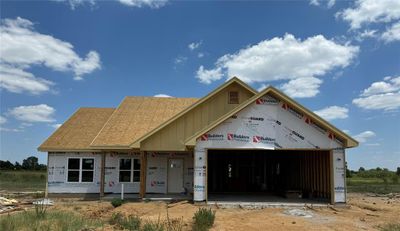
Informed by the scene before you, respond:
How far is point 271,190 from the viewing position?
2839 centimetres

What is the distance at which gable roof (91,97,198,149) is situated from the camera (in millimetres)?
23438

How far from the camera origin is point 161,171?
81.3 feet

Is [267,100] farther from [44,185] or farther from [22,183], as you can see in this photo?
[22,183]

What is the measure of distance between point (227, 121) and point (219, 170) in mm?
8914

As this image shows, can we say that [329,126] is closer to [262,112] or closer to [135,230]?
[262,112]

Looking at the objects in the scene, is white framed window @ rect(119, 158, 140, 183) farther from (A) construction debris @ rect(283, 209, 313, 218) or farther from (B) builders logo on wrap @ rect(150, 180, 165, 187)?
(A) construction debris @ rect(283, 209, 313, 218)

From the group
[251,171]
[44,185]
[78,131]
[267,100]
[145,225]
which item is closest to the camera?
[145,225]

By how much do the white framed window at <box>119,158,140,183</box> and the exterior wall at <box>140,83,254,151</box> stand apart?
3.80 metres

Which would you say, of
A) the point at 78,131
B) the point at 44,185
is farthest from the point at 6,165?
the point at 78,131

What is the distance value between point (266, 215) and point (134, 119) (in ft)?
42.4

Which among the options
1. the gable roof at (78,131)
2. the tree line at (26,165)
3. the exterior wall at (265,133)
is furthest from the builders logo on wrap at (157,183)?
the tree line at (26,165)

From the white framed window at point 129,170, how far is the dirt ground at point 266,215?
352 cm

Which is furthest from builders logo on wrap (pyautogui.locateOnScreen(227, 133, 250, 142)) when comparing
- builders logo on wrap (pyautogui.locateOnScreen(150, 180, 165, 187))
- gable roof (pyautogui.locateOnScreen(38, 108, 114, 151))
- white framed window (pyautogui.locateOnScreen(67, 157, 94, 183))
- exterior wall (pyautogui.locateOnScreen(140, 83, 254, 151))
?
white framed window (pyautogui.locateOnScreen(67, 157, 94, 183))

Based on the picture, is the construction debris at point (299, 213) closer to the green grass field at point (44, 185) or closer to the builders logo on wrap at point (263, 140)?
the builders logo on wrap at point (263, 140)
